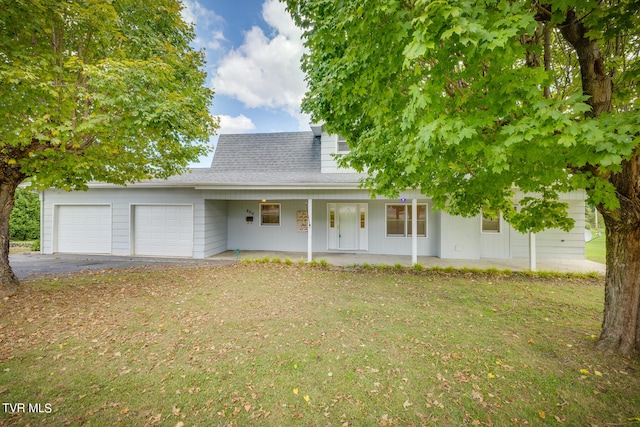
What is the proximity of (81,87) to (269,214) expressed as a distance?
7.62 m

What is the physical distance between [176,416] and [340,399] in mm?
1534

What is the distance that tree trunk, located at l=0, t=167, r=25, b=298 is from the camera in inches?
214

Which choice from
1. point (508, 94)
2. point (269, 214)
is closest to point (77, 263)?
point (269, 214)

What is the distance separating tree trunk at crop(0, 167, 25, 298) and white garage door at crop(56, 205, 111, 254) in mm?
5003

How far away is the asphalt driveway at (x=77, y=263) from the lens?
7730mm

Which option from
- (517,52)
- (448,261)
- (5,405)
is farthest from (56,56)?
(448,261)

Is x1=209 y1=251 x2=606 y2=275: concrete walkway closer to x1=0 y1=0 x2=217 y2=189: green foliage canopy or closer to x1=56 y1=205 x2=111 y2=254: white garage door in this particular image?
x1=56 y1=205 x2=111 y2=254: white garage door

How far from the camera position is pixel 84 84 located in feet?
17.5

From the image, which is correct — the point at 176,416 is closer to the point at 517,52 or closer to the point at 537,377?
the point at 537,377

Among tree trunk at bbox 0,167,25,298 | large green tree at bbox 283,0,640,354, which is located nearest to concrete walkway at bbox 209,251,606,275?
large green tree at bbox 283,0,640,354

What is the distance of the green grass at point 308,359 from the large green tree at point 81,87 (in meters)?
2.76

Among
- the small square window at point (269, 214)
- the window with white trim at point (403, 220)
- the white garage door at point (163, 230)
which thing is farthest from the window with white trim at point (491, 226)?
the white garage door at point (163, 230)

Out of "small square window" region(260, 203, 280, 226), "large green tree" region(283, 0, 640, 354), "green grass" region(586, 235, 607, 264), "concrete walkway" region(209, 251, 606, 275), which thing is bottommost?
"green grass" region(586, 235, 607, 264)

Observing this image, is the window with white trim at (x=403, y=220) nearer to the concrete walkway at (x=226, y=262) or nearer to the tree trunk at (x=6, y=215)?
the concrete walkway at (x=226, y=262)
